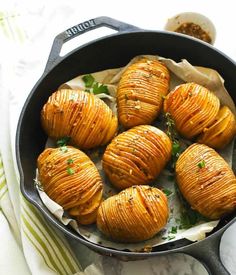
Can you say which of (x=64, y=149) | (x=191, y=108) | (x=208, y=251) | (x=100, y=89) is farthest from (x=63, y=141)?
(x=208, y=251)

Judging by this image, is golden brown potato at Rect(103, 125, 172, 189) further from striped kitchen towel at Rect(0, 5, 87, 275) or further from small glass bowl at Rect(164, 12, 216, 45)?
small glass bowl at Rect(164, 12, 216, 45)

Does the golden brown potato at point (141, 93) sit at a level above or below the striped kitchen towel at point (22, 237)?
above

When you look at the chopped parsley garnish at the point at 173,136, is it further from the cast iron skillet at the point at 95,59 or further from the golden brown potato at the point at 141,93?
the cast iron skillet at the point at 95,59

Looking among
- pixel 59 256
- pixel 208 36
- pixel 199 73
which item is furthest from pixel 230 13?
pixel 59 256

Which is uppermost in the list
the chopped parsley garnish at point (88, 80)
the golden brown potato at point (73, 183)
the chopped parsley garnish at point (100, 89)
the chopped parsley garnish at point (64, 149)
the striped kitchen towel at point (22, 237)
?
the chopped parsley garnish at point (88, 80)

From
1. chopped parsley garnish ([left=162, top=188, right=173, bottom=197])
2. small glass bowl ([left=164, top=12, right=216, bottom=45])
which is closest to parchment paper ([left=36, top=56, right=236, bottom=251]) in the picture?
chopped parsley garnish ([left=162, top=188, right=173, bottom=197])

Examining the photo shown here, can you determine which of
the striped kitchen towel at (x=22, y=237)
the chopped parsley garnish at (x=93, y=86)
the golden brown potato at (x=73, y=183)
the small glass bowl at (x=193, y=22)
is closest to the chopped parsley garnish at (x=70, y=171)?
Result: the golden brown potato at (x=73, y=183)

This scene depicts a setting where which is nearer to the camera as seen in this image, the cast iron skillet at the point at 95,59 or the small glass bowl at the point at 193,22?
the cast iron skillet at the point at 95,59
